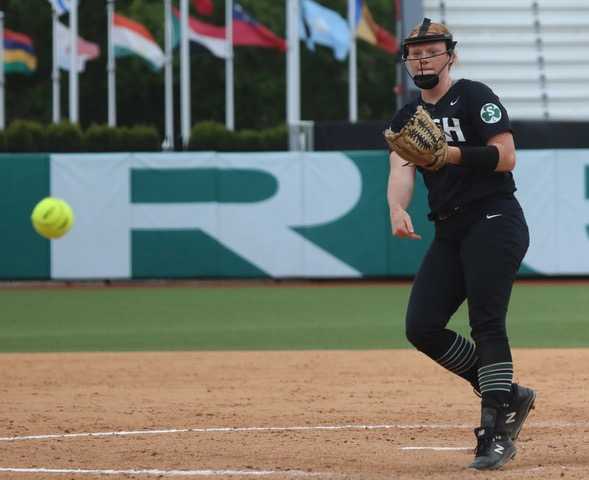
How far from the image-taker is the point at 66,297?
17422 millimetres

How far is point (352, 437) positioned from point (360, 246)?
453 inches

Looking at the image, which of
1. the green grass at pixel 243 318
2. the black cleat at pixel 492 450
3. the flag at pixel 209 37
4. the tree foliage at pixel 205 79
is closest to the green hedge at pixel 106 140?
the green grass at pixel 243 318

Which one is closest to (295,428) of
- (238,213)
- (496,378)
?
(496,378)

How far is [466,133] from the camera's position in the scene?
20.4 feet

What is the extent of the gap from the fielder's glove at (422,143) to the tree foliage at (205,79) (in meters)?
48.8

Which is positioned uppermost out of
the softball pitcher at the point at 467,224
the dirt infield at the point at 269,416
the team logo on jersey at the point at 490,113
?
the team logo on jersey at the point at 490,113

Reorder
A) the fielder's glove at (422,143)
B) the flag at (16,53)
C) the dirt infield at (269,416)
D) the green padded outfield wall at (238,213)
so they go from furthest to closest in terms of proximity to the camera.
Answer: the flag at (16,53), the green padded outfield wall at (238,213), the dirt infield at (269,416), the fielder's glove at (422,143)

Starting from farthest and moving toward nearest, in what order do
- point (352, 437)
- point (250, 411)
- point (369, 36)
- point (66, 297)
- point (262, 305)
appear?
1. point (369, 36)
2. point (66, 297)
3. point (262, 305)
4. point (250, 411)
5. point (352, 437)

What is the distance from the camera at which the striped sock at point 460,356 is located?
20.9 feet

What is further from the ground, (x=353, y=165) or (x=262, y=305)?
(x=353, y=165)

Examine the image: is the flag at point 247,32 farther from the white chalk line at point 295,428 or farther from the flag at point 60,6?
the white chalk line at point 295,428

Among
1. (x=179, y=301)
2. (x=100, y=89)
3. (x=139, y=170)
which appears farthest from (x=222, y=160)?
(x=100, y=89)

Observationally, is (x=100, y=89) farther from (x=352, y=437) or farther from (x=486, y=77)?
(x=352, y=437)

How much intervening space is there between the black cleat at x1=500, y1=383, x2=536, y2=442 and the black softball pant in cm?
22
